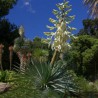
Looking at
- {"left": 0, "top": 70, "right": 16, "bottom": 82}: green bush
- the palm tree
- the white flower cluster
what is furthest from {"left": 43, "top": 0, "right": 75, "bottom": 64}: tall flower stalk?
the palm tree

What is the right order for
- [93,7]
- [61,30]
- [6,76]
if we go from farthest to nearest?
[93,7], [6,76], [61,30]

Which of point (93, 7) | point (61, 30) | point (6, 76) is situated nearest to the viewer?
point (61, 30)

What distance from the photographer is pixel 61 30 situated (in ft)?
34.1

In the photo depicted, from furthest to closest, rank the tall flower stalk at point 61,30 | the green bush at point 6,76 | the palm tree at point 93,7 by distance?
the palm tree at point 93,7 < the green bush at point 6,76 < the tall flower stalk at point 61,30

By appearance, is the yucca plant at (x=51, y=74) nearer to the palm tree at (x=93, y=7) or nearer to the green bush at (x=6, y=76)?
the green bush at (x=6, y=76)

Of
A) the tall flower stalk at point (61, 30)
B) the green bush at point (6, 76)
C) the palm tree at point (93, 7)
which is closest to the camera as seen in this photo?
the tall flower stalk at point (61, 30)

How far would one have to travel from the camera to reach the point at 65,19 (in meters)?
10.6

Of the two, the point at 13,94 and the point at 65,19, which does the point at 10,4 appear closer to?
the point at 13,94

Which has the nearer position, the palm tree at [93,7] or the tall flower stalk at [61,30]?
the tall flower stalk at [61,30]

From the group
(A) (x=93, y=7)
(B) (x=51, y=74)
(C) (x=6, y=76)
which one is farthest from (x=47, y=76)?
(A) (x=93, y=7)

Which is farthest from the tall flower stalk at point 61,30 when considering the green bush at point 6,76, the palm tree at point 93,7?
the palm tree at point 93,7

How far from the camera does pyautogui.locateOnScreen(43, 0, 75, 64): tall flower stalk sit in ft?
33.5

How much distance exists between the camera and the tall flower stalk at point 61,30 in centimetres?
1020

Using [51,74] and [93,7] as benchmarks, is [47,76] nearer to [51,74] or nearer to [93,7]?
[51,74]
